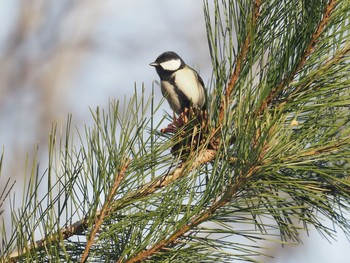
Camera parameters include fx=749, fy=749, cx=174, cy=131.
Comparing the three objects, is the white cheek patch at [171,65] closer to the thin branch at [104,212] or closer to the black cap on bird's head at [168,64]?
the black cap on bird's head at [168,64]

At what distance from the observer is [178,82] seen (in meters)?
3.28

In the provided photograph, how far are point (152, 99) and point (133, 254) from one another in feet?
1.11

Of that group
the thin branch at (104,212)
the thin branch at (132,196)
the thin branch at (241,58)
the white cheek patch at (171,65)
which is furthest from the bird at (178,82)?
the thin branch at (104,212)

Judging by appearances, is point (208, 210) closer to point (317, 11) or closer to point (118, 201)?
point (118, 201)

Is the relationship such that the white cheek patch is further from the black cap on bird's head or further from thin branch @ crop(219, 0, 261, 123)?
Answer: thin branch @ crop(219, 0, 261, 123)

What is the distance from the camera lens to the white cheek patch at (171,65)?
11.3 feet

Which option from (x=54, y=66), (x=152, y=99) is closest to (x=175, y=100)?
(x=152, y=99)

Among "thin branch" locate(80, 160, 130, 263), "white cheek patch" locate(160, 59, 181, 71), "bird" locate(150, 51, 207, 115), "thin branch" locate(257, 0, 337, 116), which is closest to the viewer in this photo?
"thin branch" locate(80, 160, 130, 263)

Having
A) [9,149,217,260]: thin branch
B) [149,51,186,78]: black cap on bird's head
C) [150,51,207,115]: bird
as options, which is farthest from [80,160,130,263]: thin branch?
[149,51,186,78]: black cap on bird's head

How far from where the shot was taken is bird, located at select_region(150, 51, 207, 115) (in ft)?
9.47

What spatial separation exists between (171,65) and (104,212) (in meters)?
2.06

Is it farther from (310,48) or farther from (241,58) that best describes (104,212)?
(310,48)

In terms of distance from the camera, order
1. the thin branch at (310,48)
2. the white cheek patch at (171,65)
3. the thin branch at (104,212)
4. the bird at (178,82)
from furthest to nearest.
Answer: the white cheek patch at (171,65)
the bird at (178,82)
the thin branch at (310,48)
the thin branch at (104,212)

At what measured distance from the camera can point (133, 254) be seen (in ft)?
4.83
